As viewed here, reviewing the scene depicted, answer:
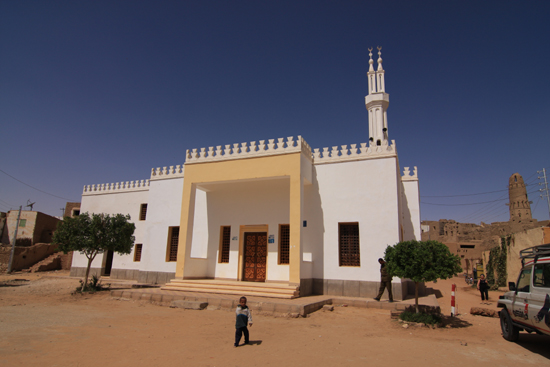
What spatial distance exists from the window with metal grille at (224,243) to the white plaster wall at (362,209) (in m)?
4.19

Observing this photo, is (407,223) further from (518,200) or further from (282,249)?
(518,200)

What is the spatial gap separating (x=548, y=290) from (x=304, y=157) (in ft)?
28.6

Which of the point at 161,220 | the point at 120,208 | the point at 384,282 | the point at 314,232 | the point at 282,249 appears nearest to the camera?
the point at 384,282

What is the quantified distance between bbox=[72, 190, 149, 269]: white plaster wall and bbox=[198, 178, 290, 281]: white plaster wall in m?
5.94

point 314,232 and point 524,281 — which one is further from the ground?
point 314,232

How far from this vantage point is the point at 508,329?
6.84 meters

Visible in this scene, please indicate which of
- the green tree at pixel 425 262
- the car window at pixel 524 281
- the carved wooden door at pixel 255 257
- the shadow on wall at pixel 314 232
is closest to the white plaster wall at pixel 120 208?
the carved wooden door at pixel 255 257

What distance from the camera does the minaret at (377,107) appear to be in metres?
16.5

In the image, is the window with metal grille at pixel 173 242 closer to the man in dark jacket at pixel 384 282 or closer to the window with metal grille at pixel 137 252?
the window with metal grille at pixel 137 252

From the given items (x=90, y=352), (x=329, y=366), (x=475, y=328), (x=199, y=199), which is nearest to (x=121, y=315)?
(x=90, y=352)

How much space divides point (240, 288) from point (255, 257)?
2.59 metres

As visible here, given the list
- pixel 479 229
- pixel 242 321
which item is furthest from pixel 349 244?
pixel 479 229

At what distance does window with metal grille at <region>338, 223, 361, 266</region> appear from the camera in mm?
12516

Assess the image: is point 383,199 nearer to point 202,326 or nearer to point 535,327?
point 535,327
